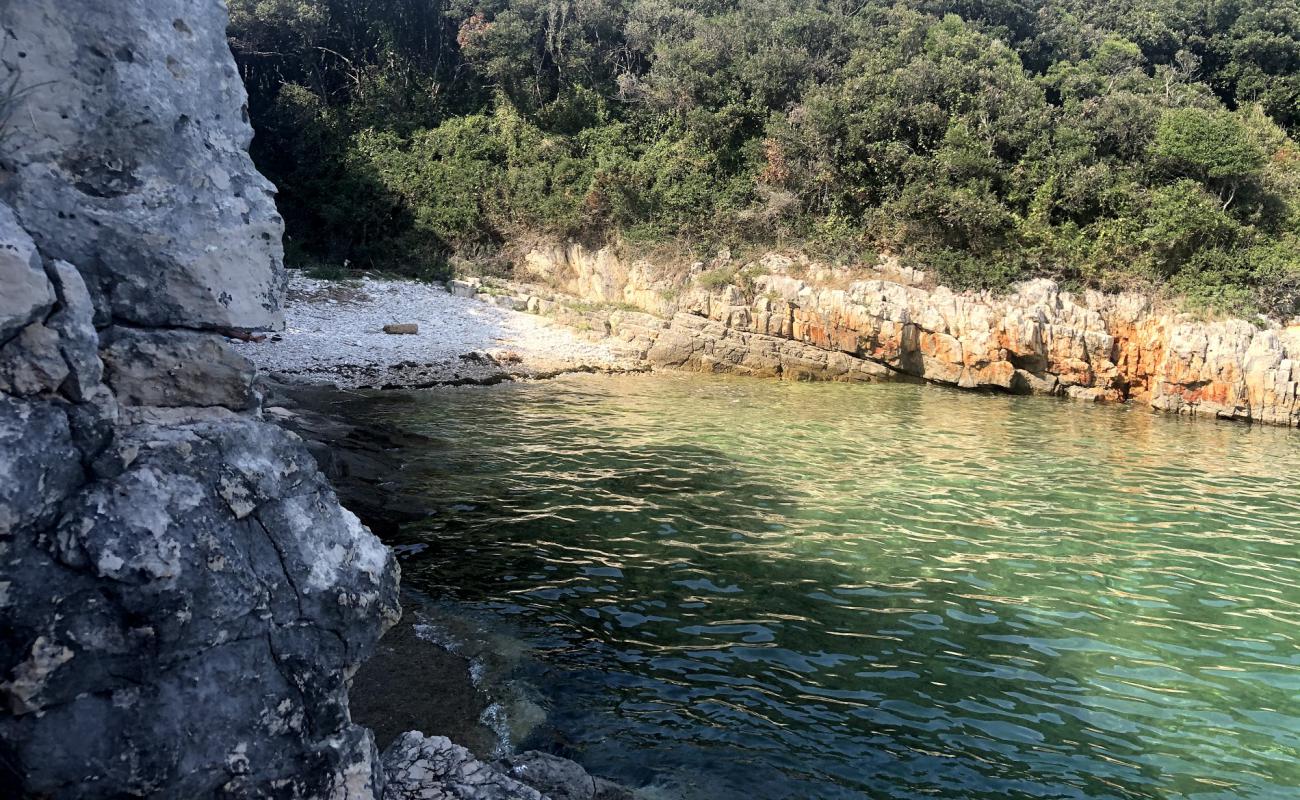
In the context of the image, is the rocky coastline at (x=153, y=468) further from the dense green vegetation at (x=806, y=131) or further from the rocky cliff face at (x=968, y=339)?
the dense green vegetation at (x=806, y=131)

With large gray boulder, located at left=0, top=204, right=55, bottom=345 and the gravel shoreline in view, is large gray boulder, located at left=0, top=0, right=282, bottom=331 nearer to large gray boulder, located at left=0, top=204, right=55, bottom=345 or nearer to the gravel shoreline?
large gray boulder, located at left=0, top=204, right=55, bottom=345

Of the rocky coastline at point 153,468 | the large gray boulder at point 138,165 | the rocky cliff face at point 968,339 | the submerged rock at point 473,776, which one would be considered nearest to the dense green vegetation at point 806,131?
the rocky cliff face at point 968,339

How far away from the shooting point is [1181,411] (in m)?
20.5

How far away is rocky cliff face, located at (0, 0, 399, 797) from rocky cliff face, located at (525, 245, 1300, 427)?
2037 cm

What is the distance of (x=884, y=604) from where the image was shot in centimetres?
681

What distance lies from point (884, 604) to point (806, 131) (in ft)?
A: 76.0

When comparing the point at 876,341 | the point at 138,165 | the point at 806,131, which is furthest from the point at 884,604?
the point at 806,131

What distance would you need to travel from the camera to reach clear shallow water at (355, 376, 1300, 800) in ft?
15.4

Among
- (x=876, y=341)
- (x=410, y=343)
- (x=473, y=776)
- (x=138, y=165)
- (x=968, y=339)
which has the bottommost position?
(x=473, y=776)

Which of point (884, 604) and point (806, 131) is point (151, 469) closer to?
point (884, 604)

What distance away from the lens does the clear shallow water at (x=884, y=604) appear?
4688mm

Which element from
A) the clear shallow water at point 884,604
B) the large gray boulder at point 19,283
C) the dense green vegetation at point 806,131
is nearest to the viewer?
the large gray boulder at point 19,283

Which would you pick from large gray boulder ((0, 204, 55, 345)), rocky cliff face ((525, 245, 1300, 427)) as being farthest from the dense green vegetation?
large gray boulder ((0, 204, 55, 345))

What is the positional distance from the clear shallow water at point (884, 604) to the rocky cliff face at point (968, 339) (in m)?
7.35
